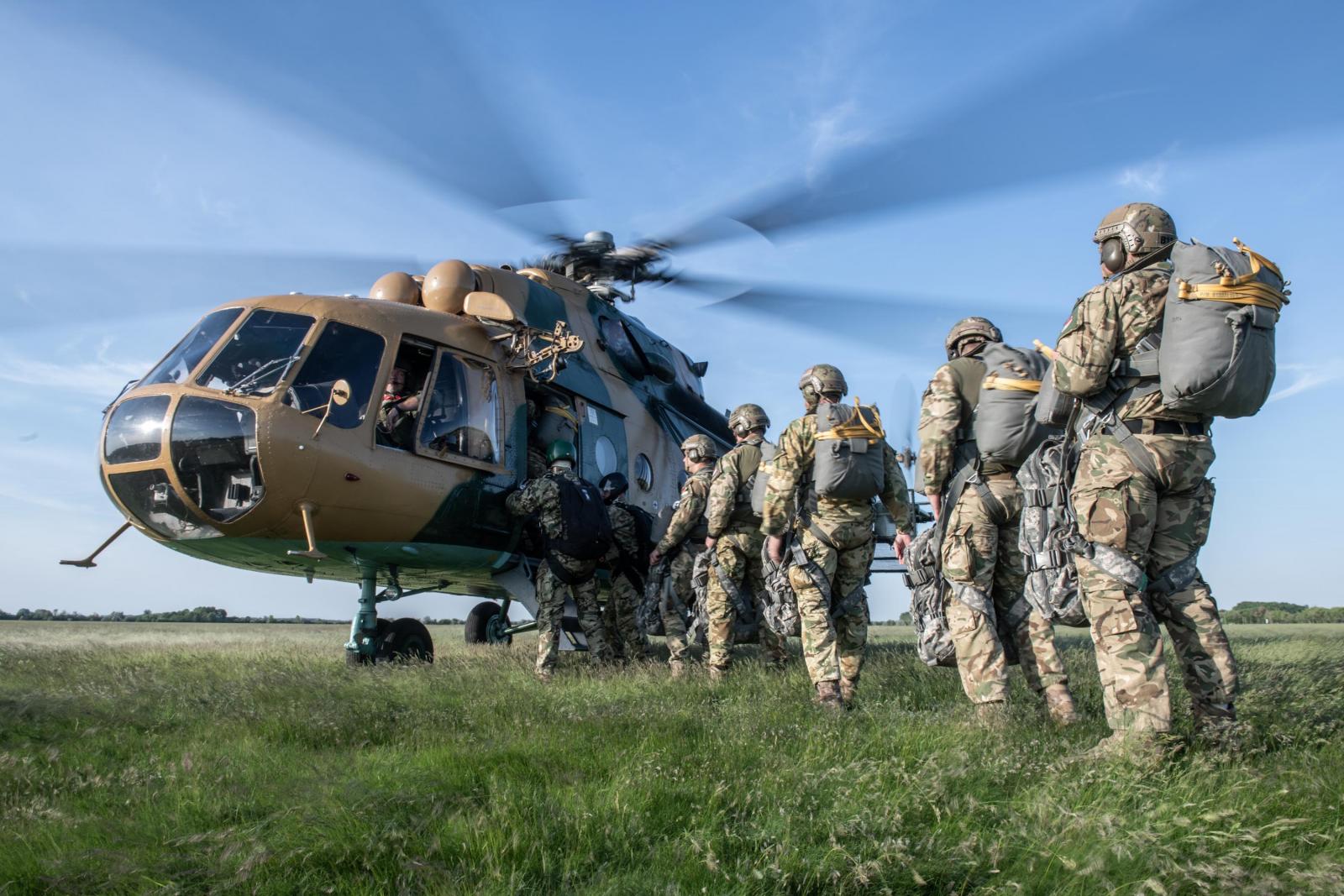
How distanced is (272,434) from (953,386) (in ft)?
14.5

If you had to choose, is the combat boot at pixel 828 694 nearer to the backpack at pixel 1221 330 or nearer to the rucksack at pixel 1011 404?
the rucksack at pixel 1011 404

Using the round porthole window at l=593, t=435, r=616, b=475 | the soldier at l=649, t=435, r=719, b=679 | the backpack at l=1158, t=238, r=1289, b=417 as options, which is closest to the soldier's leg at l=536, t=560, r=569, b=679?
the soldier at l=649, t=435, r=719, b=679

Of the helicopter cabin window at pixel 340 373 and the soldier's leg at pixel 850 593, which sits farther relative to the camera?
the helicopter cabin window at pixel 340 373

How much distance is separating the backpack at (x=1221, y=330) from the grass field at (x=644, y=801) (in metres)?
1.27

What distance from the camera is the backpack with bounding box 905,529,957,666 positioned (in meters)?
5.02

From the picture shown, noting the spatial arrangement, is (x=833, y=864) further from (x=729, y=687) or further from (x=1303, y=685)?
(x=1303, y=685)

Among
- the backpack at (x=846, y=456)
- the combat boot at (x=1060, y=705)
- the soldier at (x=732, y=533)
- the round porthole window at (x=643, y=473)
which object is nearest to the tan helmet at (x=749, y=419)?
the soldier at (x=732, y=533)

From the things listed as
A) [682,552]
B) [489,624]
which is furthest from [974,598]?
[489,624]

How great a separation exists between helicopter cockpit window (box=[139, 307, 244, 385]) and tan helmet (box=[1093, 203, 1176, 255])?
5978 mm

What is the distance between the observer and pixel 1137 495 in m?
3.57

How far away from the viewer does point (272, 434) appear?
631cm

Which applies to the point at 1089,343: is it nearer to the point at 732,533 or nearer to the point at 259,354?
the point at 732,533

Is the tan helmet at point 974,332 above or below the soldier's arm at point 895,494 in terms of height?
above

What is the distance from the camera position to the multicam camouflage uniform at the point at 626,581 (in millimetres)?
8766
